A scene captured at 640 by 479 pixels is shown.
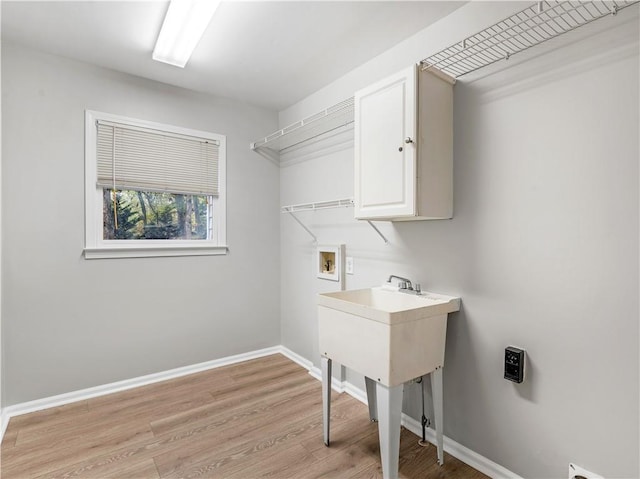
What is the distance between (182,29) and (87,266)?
67.2 inches

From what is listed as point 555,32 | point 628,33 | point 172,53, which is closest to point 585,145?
point 628,33

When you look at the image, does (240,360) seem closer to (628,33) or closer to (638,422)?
(638,422)

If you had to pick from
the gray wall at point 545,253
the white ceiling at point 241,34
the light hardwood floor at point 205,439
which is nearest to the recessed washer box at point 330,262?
the gray wall at point 545,253

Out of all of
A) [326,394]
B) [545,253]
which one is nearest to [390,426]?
[326,394]

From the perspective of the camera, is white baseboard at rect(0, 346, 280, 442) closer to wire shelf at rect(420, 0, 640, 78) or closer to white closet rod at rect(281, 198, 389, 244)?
white closet rod at rect(281, 198, 389, 244)

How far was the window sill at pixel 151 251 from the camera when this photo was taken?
2443 mm

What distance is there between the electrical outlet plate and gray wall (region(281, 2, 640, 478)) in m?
0.02

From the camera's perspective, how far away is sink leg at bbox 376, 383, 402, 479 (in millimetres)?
1535

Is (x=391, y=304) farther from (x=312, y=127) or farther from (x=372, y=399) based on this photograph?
(x=312, y=127)

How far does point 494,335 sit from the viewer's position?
166 centimetres

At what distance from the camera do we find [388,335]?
1524 millimetres

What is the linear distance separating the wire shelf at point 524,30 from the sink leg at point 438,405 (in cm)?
153

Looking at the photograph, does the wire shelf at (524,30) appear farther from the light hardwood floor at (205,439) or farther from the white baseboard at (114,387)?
the white baseboard at (114,387)

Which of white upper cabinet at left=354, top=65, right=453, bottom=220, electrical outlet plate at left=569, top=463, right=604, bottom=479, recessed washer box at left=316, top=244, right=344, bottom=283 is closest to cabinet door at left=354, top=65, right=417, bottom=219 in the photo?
white upper cabinet at left=354, top=65, right=453, bottom=220
